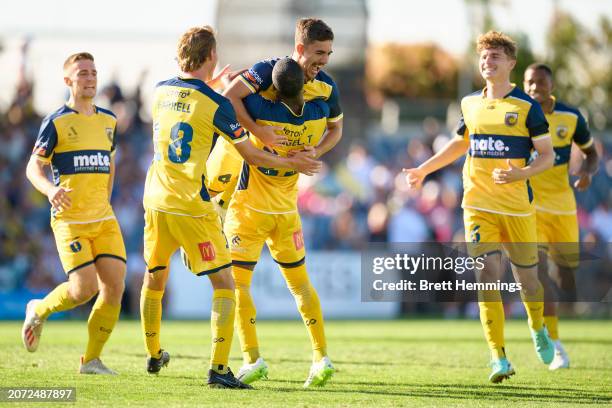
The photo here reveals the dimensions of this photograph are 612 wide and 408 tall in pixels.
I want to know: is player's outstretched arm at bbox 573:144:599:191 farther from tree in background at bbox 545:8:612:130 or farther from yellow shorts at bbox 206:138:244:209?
tree in background at bbox 545:8:612:130

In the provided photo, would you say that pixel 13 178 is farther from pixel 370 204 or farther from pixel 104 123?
pixel 104 123

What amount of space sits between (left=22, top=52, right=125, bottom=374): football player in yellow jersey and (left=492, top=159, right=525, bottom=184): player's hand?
355 cm

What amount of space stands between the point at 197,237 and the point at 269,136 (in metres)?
1.07

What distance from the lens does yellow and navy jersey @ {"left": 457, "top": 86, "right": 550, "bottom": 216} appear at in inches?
375

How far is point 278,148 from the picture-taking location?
349 inches

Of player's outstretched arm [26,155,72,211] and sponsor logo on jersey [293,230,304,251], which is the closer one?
player's outstretched arm [26,155,72,211]

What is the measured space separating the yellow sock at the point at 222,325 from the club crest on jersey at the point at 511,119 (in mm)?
3158

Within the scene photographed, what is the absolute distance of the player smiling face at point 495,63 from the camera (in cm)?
950

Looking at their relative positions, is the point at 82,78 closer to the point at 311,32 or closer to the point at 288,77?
the point at 288,77

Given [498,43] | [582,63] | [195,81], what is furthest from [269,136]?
[582,63]

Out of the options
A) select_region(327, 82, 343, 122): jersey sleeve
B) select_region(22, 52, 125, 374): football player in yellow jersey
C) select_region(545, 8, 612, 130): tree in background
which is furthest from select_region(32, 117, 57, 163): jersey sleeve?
select_region(545, 8, 612, 130): tree in background

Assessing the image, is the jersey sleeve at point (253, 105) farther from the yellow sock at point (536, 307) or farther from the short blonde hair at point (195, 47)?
the yellow sock at point (536, 307)

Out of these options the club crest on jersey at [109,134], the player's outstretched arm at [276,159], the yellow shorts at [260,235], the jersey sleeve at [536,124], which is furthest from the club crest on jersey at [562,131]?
the club crest on jersey at [109,134]

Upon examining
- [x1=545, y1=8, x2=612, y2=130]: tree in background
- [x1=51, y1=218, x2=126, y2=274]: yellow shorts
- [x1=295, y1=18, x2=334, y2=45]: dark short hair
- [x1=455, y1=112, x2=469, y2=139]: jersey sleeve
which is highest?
[x1=545, y1=8, x2=612, y2=130]: tree in background
